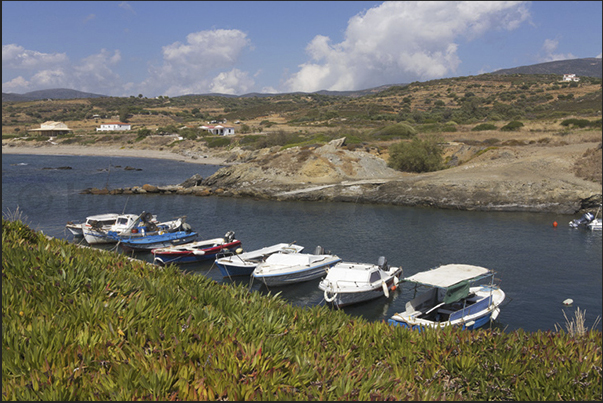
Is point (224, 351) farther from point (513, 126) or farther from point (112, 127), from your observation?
point (112, 127)

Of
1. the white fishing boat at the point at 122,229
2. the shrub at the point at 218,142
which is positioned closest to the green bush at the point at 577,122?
the shrub at the point at 218,142

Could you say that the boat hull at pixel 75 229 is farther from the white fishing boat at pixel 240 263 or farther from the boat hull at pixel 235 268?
the boat hull at pixel 235 268

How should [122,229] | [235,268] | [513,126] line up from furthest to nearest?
1. [513,126]
2. [122,229]
3. [235,268]

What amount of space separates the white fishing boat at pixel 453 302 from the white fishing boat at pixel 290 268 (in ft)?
23.4

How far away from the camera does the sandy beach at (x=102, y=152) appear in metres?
94.9

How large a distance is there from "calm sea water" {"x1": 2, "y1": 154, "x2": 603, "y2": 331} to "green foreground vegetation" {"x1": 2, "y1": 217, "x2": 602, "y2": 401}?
1019 centimetres

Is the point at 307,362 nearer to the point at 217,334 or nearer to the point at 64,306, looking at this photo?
the point at 217,334

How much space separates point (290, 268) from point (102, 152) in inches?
3609

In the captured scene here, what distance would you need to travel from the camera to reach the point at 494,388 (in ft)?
25.4

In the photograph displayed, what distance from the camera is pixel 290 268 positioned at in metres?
25.1

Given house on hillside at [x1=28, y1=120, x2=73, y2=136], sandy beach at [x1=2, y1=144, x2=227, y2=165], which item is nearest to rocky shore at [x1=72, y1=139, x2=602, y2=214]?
sandy beach at [x1=2, y1=144, x2=227, y2=165]

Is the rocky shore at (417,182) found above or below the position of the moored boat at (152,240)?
above

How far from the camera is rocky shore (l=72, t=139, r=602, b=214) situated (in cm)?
4334

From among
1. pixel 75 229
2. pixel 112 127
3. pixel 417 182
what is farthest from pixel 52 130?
pixel 417 182
